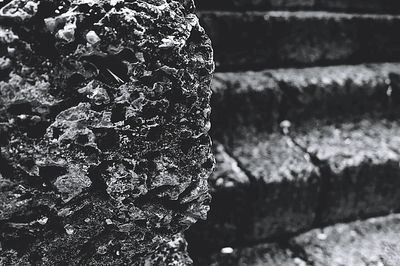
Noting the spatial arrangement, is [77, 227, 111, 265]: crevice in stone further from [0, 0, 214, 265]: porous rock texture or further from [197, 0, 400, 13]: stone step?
[197, 0, 400, 13]: stone step

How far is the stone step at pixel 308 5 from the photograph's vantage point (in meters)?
1.20

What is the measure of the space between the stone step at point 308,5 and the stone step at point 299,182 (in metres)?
0.35

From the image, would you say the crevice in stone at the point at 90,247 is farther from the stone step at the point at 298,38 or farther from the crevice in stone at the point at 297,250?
the stone step at the point at 298,38

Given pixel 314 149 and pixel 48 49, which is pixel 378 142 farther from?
pixel 48 49

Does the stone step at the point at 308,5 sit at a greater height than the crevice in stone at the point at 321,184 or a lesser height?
greater

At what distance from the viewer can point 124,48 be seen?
555 millimetres

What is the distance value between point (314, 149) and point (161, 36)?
2.29 feet

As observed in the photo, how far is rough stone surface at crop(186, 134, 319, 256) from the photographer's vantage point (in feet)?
3.30

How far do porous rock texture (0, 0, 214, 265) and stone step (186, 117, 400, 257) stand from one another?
355 mm

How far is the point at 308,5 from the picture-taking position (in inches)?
53.1

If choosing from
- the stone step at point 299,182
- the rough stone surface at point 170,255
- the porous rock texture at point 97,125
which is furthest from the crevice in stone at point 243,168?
the porous rock texture at point 97,125

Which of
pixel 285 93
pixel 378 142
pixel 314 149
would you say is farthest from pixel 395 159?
pixel 285 93

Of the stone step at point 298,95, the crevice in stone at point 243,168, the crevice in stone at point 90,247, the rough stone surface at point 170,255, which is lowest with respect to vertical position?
the crevice in stone at point 243,168

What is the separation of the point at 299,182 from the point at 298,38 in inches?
17.4
